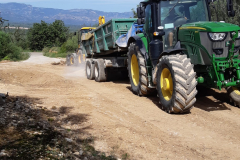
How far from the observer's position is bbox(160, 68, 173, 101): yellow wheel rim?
664cm

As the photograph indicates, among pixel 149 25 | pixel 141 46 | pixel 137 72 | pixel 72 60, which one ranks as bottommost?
pixel 72 60

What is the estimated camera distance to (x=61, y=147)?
4301 millimetres

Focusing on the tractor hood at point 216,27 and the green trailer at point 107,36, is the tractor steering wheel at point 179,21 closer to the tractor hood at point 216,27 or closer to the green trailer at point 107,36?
the tractor hood at point 216,27

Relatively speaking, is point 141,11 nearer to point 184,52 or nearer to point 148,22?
point 148,22

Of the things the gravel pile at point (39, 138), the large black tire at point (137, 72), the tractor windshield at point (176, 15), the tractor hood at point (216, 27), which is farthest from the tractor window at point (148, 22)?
the gravel pile at point (39, 138)

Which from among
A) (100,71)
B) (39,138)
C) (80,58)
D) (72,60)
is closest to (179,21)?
(39,138)

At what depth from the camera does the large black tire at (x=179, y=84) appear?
611 cm

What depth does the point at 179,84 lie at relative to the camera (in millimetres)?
6129

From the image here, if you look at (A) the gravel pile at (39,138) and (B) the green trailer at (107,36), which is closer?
(A) the gravel pile at (39,138)

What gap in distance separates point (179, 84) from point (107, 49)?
5.58 meters

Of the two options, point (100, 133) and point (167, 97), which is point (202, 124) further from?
point (100, 133)

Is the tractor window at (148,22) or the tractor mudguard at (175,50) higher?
the tractor window at (148,22)

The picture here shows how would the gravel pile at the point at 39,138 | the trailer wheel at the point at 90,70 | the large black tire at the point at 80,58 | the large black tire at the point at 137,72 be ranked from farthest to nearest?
1. the large black tire at the point at 80,58
2. the trailer wheel at the point at 90,70
3. the large black tire at the point at 137,72
4. the gravel pile at the point at 39,138

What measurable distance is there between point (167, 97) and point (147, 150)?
2.49 meters
